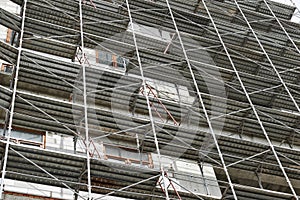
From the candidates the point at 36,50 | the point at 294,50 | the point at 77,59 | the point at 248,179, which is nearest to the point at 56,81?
the point at 36,50

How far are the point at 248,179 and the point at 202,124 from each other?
2.43 meters

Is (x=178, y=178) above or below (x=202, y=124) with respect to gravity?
below

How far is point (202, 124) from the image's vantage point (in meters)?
17.7

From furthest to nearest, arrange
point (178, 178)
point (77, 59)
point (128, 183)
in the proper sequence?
point (77, 59) < point (178, 178) < point (128, 183)

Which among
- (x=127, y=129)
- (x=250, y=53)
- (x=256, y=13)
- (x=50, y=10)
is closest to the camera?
(x=127, y=129)

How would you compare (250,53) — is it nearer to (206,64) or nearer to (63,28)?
(206,64)

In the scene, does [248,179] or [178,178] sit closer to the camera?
[178,178]

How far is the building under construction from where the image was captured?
13617mm

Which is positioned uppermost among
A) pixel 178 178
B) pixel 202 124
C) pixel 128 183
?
pixel 202 124

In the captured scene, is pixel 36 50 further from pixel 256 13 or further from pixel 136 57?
pixel 256 13

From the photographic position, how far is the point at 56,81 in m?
15.6

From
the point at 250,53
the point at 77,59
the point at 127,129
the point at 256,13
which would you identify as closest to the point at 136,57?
the point at 77,59

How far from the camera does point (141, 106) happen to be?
16.9 meters

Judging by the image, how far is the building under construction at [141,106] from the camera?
44.7 ft
